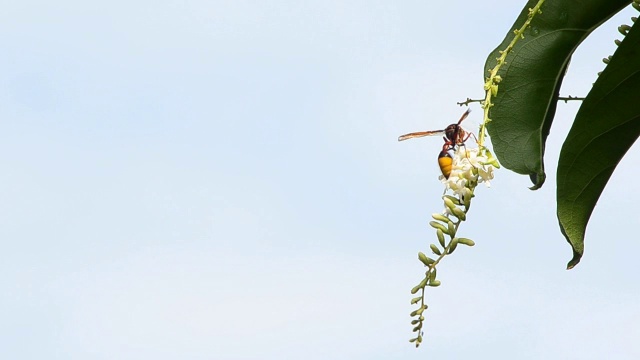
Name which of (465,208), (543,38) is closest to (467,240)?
(465,208)

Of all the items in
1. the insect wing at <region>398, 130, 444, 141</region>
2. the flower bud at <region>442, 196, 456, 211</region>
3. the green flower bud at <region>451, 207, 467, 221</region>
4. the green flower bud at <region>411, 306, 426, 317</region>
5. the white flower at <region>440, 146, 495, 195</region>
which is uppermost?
the insect wing at <region>398, 130, 444, 141</region>

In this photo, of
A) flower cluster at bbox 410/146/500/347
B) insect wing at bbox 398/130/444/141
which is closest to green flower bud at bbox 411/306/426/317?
flower cluster at bbox 410/146/500/347

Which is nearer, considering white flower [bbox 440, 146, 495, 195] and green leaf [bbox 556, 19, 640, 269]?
white flower [bbox 440, 146, 495, 195]

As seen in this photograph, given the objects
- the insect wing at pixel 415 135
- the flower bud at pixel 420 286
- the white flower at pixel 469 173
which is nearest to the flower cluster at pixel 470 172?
the white flower at pixel 469 173

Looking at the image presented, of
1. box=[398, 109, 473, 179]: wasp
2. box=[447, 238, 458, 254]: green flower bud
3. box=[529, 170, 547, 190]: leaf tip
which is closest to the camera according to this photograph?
box=[447, 238, 458, 254]: green flower bud

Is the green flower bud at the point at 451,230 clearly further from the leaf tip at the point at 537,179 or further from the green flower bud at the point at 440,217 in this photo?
the leaf tip at the point at 537,179

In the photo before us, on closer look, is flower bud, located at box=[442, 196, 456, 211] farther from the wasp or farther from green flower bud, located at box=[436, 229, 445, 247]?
the wasp
